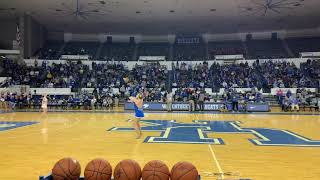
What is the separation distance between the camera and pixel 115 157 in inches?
272

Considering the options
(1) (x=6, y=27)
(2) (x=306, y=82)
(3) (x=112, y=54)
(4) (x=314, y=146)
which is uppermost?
(1) (x=6, y=27)

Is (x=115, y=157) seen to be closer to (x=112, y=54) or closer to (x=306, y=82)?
(x=306, y=82)

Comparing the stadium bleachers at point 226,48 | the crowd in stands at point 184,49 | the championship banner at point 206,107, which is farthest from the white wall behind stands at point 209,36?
the championship banner at point 206,107

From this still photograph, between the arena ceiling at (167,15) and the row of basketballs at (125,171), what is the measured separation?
2385 centimetres

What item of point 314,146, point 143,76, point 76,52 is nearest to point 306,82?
point 143,76

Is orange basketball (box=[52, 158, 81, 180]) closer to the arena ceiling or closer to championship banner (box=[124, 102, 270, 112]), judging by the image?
championship banner (box=[124, 102, 270, 112])

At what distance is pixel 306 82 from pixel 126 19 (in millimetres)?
19064

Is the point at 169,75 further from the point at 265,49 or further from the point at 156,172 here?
the point at 156,172

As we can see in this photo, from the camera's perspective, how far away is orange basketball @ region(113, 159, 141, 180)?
460cm

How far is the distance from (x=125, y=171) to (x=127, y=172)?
0.04 m

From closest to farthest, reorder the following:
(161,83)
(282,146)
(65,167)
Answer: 1. (65,167)
2. (282,146)
3. (161,83)

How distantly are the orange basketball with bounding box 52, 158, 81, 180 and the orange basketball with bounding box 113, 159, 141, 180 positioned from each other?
0.58 m

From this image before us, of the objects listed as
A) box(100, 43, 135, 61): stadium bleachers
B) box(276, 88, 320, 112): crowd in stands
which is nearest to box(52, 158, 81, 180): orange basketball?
box(276, 88, 320, 112): crowd in stands

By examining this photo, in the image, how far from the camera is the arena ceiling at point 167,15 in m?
27.6
